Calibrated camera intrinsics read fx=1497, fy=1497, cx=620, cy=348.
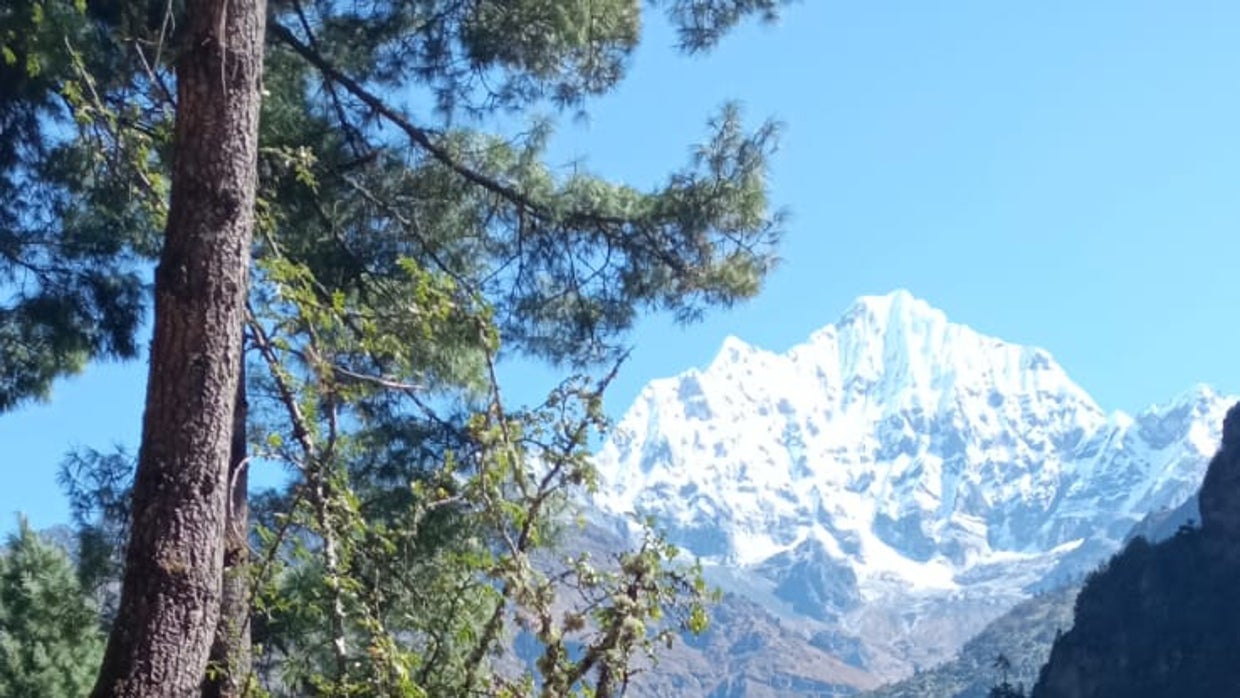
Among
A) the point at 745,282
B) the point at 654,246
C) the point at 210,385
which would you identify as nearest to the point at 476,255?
the point at 654,246

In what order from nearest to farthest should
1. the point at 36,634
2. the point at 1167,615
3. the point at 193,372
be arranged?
the point at 193,372, the point at 36,634, the point at 1167,615

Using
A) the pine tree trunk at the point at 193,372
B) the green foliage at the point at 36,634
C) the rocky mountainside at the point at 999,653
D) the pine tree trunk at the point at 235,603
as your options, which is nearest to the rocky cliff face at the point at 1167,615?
the green foliage at the point at 36,634

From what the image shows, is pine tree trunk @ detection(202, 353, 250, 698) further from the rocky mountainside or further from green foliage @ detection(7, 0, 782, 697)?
the rocky mountainside

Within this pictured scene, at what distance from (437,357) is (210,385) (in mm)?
2869

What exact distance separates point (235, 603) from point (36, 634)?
5937mm

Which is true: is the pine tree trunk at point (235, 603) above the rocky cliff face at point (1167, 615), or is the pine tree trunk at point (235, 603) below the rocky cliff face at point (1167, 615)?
below

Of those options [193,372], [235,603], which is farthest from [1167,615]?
[193,372]

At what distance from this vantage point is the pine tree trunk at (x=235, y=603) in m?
3.64

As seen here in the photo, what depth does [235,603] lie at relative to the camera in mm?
4219

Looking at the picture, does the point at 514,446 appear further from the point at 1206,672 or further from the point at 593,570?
the point at 1206,672

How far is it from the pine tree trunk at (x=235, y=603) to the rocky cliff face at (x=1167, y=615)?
76183mm

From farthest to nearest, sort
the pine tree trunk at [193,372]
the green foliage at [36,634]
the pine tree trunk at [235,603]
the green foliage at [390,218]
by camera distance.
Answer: the green foliage at [36,634], the green foliage at [390,218], the pine tree trunk at [235,603], the pine tree trunk at [193,372]

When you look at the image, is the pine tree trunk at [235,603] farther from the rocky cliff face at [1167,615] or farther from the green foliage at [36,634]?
the rocky cliff face at [1167,615]

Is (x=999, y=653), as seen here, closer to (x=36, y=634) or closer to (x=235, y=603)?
(x=36, y=634)
